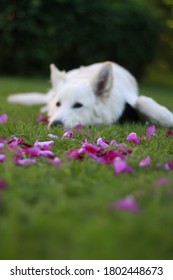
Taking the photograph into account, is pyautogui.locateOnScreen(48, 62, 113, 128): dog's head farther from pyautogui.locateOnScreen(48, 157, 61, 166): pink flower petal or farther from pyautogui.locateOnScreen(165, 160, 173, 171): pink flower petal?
pyautogui.locateOnScreen(165, 160, 173, 171): pink flower petal

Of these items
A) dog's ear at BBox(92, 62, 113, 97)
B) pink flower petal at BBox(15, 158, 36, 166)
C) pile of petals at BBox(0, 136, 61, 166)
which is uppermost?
pink flower petal at BBox(15, 158, 36, 166)

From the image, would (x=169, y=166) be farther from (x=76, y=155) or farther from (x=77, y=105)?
(x=77, y=105)

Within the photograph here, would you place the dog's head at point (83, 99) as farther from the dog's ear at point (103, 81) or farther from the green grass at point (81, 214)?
the green grass at point (81, 214)

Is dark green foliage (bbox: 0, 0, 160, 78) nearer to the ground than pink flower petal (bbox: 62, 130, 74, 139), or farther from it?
nearer to the ground

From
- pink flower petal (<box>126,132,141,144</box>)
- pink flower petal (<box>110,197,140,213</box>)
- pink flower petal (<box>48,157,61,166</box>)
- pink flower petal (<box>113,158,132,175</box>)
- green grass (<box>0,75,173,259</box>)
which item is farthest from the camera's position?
pink flower petal (<box>126,132,141,144</box>)

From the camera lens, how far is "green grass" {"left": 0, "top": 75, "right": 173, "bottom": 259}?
189 cm

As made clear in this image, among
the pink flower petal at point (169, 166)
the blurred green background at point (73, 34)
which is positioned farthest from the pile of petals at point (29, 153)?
the blurred green background at point (73, 34)

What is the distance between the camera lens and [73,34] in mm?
16328

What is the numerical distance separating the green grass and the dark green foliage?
1291 cm

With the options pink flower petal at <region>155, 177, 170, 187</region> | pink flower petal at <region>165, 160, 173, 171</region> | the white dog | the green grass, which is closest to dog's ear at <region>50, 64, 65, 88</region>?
the white dog

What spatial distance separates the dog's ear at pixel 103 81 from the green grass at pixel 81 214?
8.64ft

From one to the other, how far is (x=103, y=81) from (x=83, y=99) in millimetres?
346

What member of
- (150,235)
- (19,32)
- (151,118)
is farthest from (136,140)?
(19,32)
